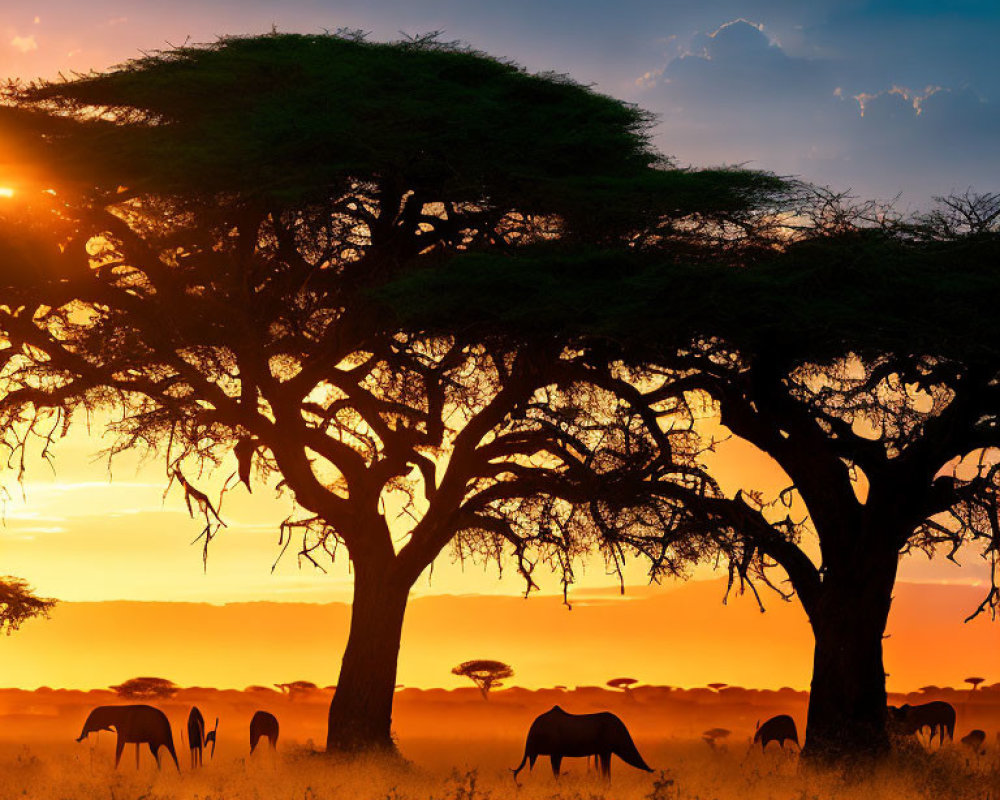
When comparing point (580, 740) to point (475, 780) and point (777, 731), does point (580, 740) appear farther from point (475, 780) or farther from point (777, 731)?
point (777, 731)

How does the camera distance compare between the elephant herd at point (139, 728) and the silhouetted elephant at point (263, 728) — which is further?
the silhouetted elephant at point (263, 728)

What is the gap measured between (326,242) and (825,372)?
8.18 metres

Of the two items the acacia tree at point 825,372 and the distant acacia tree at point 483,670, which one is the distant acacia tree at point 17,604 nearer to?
the acacia tree at point 825,372

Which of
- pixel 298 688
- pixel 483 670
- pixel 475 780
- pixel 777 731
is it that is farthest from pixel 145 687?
pixel 475 780

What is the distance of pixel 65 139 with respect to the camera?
60.8 ft

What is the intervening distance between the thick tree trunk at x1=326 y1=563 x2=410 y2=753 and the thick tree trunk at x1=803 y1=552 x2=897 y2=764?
6.53 metres

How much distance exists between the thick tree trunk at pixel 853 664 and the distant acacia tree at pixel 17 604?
17430 mm

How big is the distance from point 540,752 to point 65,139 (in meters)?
11.5

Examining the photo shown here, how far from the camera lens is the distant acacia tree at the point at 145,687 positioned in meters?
45.5

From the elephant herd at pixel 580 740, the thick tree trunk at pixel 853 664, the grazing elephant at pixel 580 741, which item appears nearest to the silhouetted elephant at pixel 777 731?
the thick tree trunk at pixel 853 664

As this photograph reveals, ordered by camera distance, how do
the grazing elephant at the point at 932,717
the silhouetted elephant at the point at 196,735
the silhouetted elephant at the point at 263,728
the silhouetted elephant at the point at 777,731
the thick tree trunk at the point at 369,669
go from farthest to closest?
the grazing elephant at the point at 932,717 → the silhouetted elephant at the point at 263,728 → the silhouetted elephant at the point at 777,731 → the silhouetted elephant at the point at 196,735 → the thick tree trunk at the point at 369,669

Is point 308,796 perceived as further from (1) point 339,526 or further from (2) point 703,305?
(2) point 703,305

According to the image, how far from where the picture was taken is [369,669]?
64.9 ft

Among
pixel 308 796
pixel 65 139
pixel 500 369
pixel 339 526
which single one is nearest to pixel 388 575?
pixel 339 526
